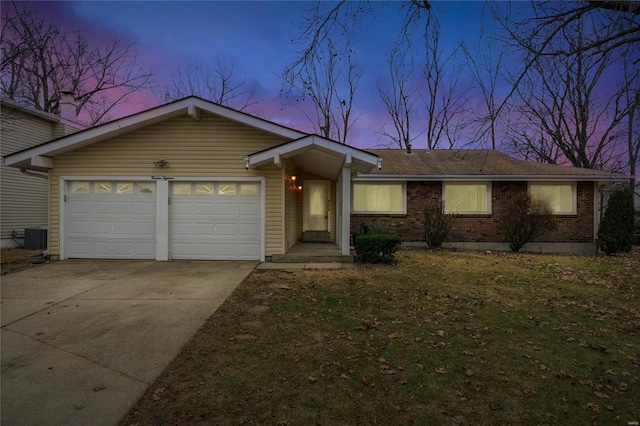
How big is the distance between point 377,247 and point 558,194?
28.3ft

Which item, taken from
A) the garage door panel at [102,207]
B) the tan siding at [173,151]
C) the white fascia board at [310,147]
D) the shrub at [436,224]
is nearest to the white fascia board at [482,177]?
the shrub at [436,224]

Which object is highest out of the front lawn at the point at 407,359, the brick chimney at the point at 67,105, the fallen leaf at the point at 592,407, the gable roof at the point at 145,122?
the brick chimney at the point at 67,105

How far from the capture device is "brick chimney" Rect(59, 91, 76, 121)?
12.8 metres

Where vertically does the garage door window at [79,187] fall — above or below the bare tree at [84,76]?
below

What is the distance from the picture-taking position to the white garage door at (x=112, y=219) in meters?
9.59

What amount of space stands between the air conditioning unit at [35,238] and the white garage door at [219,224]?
22.1 ft

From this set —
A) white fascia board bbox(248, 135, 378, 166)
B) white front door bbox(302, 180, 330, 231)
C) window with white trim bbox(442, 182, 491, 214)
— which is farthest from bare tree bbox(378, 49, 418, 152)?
white fascia board bbox(248, 135, 378, 166)

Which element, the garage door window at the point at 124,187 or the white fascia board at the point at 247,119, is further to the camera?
the garage door window at the point at 124,187

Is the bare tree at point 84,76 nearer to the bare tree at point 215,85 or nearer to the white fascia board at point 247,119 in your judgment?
the bare tree at point 215,85

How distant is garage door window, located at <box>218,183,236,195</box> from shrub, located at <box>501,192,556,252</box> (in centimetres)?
949

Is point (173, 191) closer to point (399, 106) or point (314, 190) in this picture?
point (314, 190)

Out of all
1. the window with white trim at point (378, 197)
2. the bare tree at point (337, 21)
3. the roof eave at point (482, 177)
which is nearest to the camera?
the bare tree at point (337, 21)

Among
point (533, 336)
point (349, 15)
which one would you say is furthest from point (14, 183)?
point (533, 336)

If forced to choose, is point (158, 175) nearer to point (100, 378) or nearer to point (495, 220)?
point (100, 378)
